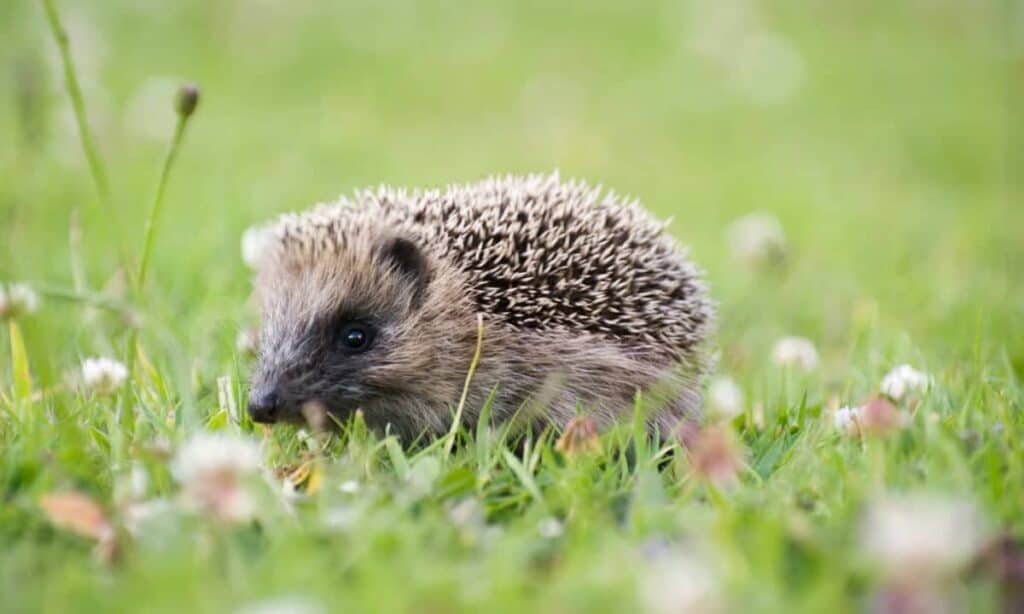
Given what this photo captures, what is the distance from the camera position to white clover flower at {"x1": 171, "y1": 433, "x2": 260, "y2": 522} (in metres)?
2.61

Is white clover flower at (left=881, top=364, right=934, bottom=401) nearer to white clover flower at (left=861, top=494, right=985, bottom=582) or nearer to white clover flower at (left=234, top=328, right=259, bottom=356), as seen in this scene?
white clover flower at (left=861, top=494, right=985, bottom=582)

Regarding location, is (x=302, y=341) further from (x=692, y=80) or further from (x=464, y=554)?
(x=692, y=80)

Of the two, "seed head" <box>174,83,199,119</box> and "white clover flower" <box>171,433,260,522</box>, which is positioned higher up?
"seed head" <box>174,83,199,119</box>

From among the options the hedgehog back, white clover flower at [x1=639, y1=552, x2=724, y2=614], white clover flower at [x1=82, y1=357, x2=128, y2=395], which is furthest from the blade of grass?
white clover flower at [x1=639, y1=552, x2=724, y2=614]

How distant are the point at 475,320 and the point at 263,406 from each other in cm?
90

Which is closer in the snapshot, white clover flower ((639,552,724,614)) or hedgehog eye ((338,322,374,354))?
white clover flower ((639,552,724,614))

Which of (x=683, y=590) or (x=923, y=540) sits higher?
(x=923, y=540)

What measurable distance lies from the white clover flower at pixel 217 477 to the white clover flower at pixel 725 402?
2.07 meters

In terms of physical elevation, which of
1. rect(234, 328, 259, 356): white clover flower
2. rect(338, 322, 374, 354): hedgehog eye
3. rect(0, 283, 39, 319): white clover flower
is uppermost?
rect(0, 283, 39, 319): white clover flower

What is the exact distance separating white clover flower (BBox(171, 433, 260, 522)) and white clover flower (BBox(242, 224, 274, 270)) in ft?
7.36

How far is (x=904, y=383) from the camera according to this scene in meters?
4.14

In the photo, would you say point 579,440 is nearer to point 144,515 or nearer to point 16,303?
point 144,515

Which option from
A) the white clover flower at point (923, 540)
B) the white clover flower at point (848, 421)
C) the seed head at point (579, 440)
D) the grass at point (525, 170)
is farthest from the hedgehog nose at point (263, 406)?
the white clover flower at point (923, 540)

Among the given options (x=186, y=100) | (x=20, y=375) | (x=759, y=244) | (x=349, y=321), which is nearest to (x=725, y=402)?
(x=349, y=321)
